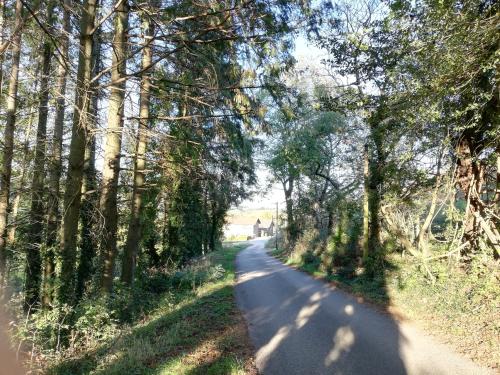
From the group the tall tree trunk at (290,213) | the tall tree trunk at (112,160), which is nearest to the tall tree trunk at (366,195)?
the tall tree trunk at (112,160)

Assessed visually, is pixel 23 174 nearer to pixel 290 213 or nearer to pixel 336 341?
pixel 336 341

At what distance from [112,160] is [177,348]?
16.5ft

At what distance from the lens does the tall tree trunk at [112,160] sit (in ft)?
28.4

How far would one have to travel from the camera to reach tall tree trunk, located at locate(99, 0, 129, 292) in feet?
28.4

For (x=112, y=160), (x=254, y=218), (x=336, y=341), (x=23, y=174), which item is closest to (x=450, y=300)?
(x=336, y=341)

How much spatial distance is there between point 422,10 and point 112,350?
31.4 ft

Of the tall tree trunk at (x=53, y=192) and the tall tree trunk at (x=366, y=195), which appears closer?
the tall tree trunk at (x=53, y=192)

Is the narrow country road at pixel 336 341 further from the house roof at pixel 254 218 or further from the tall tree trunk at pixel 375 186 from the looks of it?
the house roof at pixel 254 218

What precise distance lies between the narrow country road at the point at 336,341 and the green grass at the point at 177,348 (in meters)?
0.49

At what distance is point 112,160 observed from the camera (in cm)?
979

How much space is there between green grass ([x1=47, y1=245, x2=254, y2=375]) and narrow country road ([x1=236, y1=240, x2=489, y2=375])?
0.49 meters

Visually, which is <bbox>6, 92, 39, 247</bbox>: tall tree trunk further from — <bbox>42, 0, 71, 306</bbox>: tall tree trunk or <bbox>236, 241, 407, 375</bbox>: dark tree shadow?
<bbox>236, 241, 407, 375</bbox>: dark tree shadow

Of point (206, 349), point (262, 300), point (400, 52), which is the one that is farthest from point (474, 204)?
point (206, 349)

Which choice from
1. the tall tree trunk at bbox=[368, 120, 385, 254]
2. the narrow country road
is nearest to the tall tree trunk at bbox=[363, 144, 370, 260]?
the tall tree trunk at bbox=[368, 120, 385, 254]
